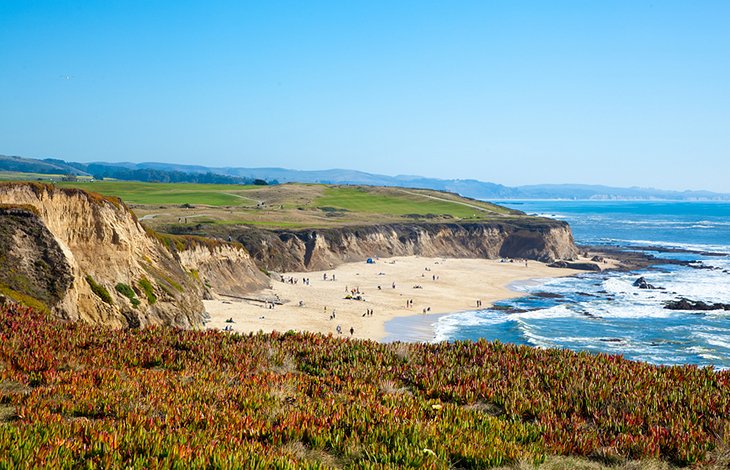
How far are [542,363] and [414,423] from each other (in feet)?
18.5

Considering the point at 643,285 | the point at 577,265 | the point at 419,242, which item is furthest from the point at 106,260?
the point at 577,265

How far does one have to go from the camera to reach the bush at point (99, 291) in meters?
31.7

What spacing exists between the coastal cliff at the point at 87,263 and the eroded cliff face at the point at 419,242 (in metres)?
32.9

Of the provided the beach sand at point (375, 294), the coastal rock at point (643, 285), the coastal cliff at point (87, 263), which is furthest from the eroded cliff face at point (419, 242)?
the coastal cliff at point (87, 263)

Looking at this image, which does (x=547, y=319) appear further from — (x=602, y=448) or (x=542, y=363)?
(x=602, y=448)

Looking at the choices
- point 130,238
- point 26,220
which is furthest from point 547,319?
point 26,220

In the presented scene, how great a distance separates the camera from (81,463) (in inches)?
273

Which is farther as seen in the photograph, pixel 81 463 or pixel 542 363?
pixel 542 363

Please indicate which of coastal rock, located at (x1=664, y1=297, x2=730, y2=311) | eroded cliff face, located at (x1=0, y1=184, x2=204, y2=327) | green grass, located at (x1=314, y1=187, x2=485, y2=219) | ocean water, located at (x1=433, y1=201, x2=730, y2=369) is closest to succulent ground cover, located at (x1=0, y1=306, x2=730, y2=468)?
eroded cliff face, located at (x1=0, y1=184, x2=204, y2=327)

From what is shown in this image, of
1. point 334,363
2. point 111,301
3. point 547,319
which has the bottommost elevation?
point 547,319

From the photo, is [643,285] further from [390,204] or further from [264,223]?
[390,204]

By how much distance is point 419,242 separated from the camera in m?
110

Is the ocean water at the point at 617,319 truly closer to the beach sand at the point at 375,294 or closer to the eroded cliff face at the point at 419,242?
the beach sand at the point at 375,294

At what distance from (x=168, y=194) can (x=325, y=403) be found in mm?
135861
